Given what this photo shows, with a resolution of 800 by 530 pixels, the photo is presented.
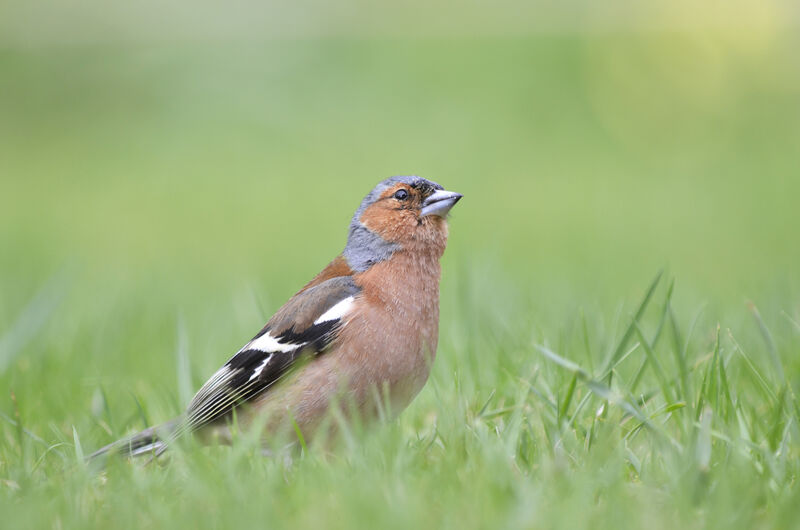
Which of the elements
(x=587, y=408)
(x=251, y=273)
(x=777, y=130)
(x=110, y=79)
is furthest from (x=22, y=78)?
(x=587, y=408)

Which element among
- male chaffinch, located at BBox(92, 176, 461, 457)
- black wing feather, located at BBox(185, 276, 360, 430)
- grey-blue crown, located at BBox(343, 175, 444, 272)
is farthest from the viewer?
grey-blue crown, located at BBox(343, 175, 444, 272)

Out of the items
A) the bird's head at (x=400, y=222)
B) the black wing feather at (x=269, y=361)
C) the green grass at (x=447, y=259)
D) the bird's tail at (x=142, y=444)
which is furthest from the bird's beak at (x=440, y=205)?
the bird's tail at (x=142, y=444)

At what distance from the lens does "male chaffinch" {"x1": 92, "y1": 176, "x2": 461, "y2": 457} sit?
367cm

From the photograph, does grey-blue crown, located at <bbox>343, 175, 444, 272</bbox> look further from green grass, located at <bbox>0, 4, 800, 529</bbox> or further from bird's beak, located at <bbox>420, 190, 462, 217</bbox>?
green grass, located at <bbox>0, 4, 800, 529</bbox>

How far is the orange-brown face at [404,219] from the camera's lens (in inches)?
162

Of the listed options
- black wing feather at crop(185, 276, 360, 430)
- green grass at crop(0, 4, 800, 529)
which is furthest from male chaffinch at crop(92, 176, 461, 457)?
green grass at crop(0, 4, 800, 529)

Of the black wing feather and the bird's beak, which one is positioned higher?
the bird's beak

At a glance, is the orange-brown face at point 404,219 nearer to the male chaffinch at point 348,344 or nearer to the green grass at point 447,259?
the male chaffinch at point 348,344

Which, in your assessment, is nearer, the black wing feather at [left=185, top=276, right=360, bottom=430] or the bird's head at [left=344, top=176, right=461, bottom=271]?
the black wing feather at [left=185, top=276, right=360, bottom=430]

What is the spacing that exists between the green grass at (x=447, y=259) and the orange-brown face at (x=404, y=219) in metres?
0.62

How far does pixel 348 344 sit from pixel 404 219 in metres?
0.72

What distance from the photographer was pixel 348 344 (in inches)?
146

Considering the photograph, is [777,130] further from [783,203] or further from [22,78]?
[22,78]

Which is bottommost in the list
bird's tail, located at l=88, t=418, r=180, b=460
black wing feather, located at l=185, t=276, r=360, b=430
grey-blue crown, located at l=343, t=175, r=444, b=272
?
bird's tail, located at l=88, t=418, r=180, b=460
